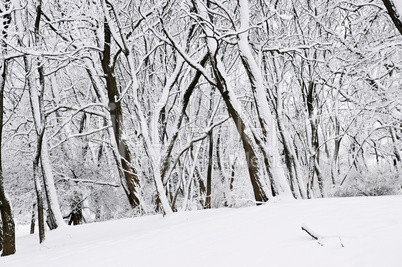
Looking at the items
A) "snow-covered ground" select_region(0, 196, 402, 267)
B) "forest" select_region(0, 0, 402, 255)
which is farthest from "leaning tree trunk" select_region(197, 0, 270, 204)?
"snow-covered ground" select_region(0, 196, 402, 267)

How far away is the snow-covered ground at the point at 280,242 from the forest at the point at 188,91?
169 cm

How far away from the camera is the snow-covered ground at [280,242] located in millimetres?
2270

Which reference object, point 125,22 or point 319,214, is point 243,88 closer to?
point 125,22

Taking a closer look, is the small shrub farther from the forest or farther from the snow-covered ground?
the snow-covered ground

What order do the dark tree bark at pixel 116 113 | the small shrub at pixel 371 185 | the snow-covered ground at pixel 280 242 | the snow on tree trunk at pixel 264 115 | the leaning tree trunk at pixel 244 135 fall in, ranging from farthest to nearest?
the small shrub at pixel 371 185
the dark tree bark at pixel 116 113
the leaning tree trunk at pixel 244 135
the snow on tree trunk at pixel 264 115
the snow-covered ground at pixel 280 242

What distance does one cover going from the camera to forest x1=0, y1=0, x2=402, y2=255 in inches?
254

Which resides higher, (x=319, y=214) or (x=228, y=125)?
(x=228, y=125)

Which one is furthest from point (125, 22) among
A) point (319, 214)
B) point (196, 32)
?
point (319, 214)

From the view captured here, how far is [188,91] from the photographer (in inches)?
333

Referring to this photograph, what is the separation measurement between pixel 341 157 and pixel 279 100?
A: 45.8 ft

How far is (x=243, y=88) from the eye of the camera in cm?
1280

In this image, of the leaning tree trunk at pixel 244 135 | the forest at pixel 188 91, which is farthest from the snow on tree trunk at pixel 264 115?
the leaning tree trunk at pixel 244 135

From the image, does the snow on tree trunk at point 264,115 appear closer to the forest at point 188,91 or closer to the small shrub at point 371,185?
the forest at point 188,91

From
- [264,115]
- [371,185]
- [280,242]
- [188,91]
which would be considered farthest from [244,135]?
[371,185]
